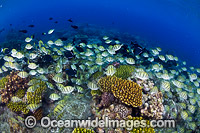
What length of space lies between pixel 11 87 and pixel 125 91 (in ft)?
16.1

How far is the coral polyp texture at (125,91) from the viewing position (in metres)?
4.63

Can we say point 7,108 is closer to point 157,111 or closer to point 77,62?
point 77,62

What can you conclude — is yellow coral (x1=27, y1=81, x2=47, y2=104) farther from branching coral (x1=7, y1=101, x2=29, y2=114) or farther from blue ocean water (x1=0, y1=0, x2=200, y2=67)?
blue ocean water (x1=0, y1=0, x2=200, y2=67)

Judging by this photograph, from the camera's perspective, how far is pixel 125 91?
4750 millimetres

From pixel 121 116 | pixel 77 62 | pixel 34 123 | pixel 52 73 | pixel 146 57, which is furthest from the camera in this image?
pixel 146 57

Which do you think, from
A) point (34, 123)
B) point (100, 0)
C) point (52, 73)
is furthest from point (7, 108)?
point (100, 0)

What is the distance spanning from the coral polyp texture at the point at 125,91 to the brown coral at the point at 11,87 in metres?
3.76

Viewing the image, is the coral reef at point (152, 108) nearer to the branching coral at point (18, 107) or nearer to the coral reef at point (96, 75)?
the coral reef at point (96, 75)

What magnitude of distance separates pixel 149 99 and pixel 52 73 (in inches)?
190

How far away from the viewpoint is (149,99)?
5145 millimetres

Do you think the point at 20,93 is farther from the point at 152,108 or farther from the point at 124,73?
the point at 152,108

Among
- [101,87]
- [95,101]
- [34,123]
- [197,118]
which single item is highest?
[101,87]

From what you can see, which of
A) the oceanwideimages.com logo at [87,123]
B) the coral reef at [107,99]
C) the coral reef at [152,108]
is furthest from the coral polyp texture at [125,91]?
the oceanwideimages.com logo at [87,123]

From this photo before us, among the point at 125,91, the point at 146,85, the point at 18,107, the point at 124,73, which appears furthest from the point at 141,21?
the point at 18,107
